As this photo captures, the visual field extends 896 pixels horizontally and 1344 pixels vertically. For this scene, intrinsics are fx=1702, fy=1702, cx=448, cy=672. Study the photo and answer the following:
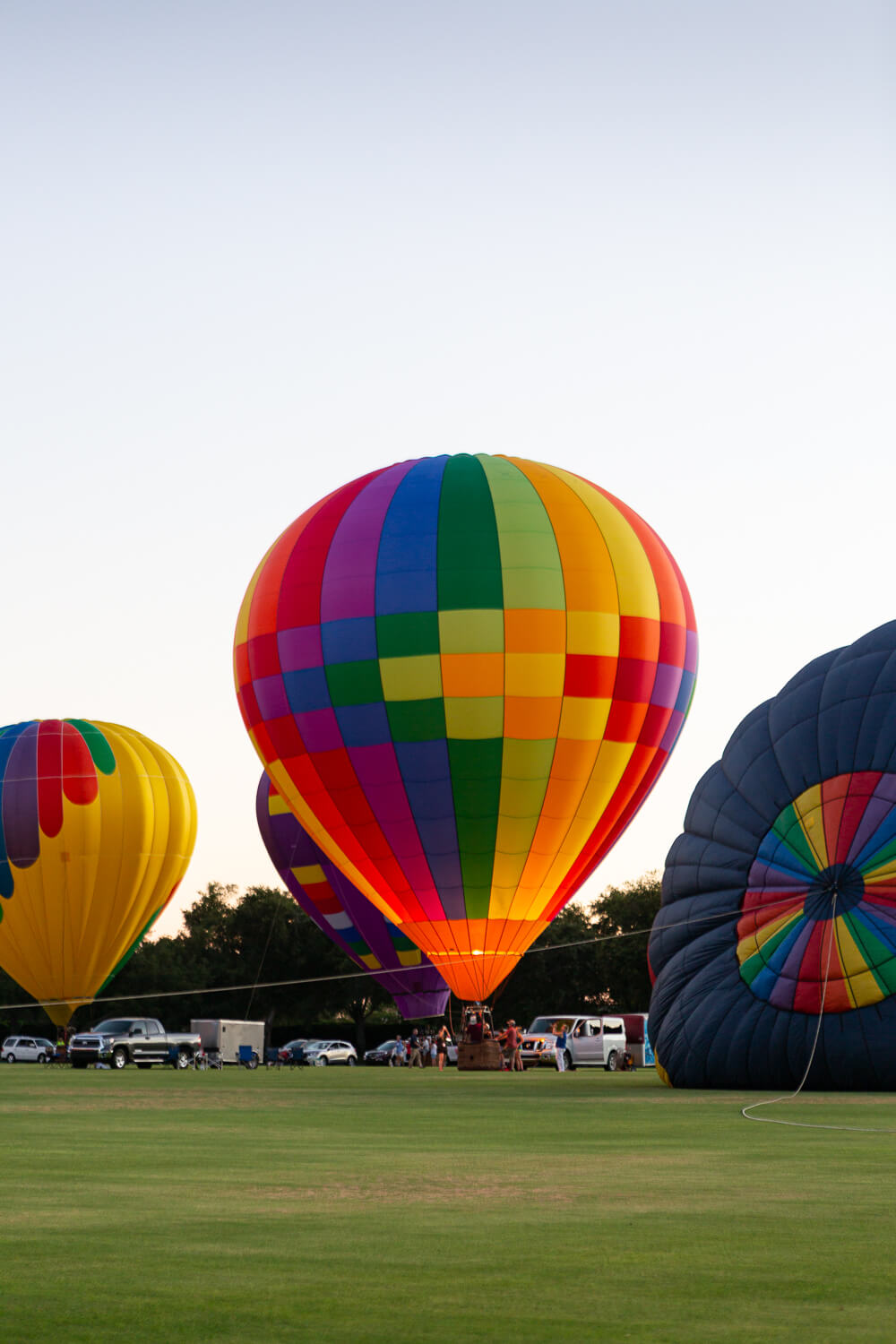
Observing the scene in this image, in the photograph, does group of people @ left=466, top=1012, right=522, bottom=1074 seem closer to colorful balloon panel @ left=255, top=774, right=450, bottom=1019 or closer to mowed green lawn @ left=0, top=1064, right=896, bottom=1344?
colorful balloon panel @ left=255, top=774, right=450, bottom=1019

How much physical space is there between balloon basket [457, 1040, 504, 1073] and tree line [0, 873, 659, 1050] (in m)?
37.9

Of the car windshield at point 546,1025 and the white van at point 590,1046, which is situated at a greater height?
the car windshield at point 546,1025

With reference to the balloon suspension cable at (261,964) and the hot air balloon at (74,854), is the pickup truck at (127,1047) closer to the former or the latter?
the hot air balloon at (74,854)

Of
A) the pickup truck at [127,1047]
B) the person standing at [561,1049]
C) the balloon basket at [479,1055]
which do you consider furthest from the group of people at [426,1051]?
the balloon basket at [479,1055]

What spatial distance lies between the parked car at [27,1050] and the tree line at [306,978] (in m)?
11.5

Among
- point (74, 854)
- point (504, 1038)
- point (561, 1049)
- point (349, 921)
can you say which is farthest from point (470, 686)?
point (74, 854)

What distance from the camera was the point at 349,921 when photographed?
4591 cm

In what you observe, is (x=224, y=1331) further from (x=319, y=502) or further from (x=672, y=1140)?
(x=319, y=502)

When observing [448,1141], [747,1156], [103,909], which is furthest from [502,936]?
[103,909]

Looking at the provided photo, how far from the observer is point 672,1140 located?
41.6ft

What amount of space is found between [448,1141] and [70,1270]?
690cm

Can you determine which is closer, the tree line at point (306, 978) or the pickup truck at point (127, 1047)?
the pickup truck at point (127, 1047)

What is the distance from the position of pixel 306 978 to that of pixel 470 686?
163ft

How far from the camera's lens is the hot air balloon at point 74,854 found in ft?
147
